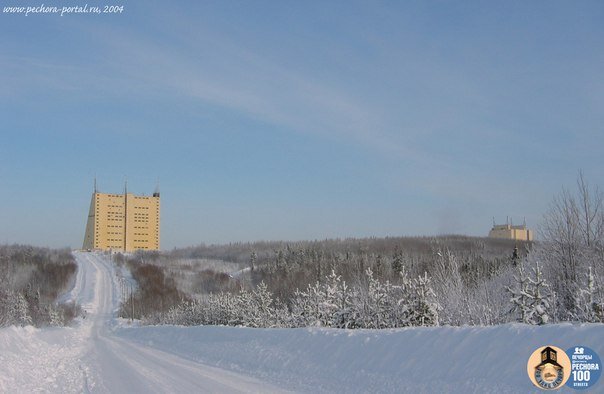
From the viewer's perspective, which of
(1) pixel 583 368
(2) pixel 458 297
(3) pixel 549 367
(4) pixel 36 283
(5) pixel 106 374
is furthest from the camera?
(4) pixel 36 283

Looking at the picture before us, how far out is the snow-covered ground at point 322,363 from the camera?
A: 379 inches

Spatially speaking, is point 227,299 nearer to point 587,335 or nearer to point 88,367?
point 88,367

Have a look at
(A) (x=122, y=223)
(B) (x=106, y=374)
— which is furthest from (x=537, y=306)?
(A) (x=122, y=223)

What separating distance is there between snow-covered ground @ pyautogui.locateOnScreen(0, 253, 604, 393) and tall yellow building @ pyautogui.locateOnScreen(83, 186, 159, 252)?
147543 mm

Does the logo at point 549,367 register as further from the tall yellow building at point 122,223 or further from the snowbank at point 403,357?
the tall yellow building at point 122,223

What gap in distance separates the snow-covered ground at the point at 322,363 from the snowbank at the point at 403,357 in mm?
21

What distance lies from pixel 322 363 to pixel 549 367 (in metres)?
6.50

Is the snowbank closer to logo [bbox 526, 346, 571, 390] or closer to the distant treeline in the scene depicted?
logo [bbox 526, 346, 571, 390]

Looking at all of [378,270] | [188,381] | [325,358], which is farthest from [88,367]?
[378,270]

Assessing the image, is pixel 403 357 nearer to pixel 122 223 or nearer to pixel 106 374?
pixel 106 374

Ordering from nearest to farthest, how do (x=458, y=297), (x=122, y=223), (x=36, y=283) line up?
(x=458, y=297) → (x=36, y=283) → (x=122, y=223)

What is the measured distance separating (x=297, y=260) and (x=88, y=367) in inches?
4210

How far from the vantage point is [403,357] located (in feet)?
39.5

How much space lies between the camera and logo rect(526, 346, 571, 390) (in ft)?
28.4
